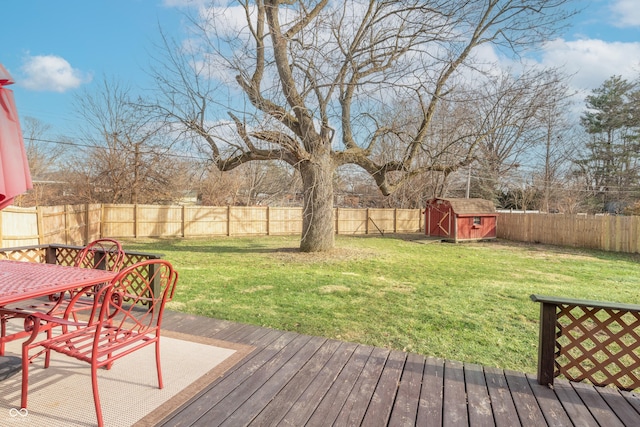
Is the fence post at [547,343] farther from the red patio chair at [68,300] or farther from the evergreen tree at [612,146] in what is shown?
the evergreen tree at [612,146]

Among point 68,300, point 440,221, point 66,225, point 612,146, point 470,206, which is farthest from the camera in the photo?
point 612,146

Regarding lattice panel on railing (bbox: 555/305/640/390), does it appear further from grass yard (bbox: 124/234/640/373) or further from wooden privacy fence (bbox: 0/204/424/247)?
wooden privacy fence (bbox: 0/204/424/247)

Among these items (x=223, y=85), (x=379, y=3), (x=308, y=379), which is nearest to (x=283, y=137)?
(x=223, y=85)

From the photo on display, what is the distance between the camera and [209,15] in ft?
26.9

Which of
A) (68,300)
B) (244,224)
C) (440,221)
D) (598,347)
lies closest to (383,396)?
(598,347)

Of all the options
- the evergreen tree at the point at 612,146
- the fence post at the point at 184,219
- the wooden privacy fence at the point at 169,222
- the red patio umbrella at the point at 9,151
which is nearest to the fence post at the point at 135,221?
the wooden privacy fence at the point at 169,222

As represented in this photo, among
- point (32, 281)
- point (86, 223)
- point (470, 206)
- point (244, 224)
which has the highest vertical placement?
point (470, 206)

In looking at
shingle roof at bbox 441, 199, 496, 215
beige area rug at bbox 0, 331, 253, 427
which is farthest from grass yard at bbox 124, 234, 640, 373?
shingle roof at bbox 441, 199, 496, 215

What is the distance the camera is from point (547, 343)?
2656 mm

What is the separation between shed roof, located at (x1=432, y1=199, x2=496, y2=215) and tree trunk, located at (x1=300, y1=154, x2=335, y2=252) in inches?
300

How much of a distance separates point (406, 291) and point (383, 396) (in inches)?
162

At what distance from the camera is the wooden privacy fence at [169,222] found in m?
8.53

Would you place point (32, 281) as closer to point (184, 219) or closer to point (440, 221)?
point (184, 219)

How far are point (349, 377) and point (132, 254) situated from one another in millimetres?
3440
